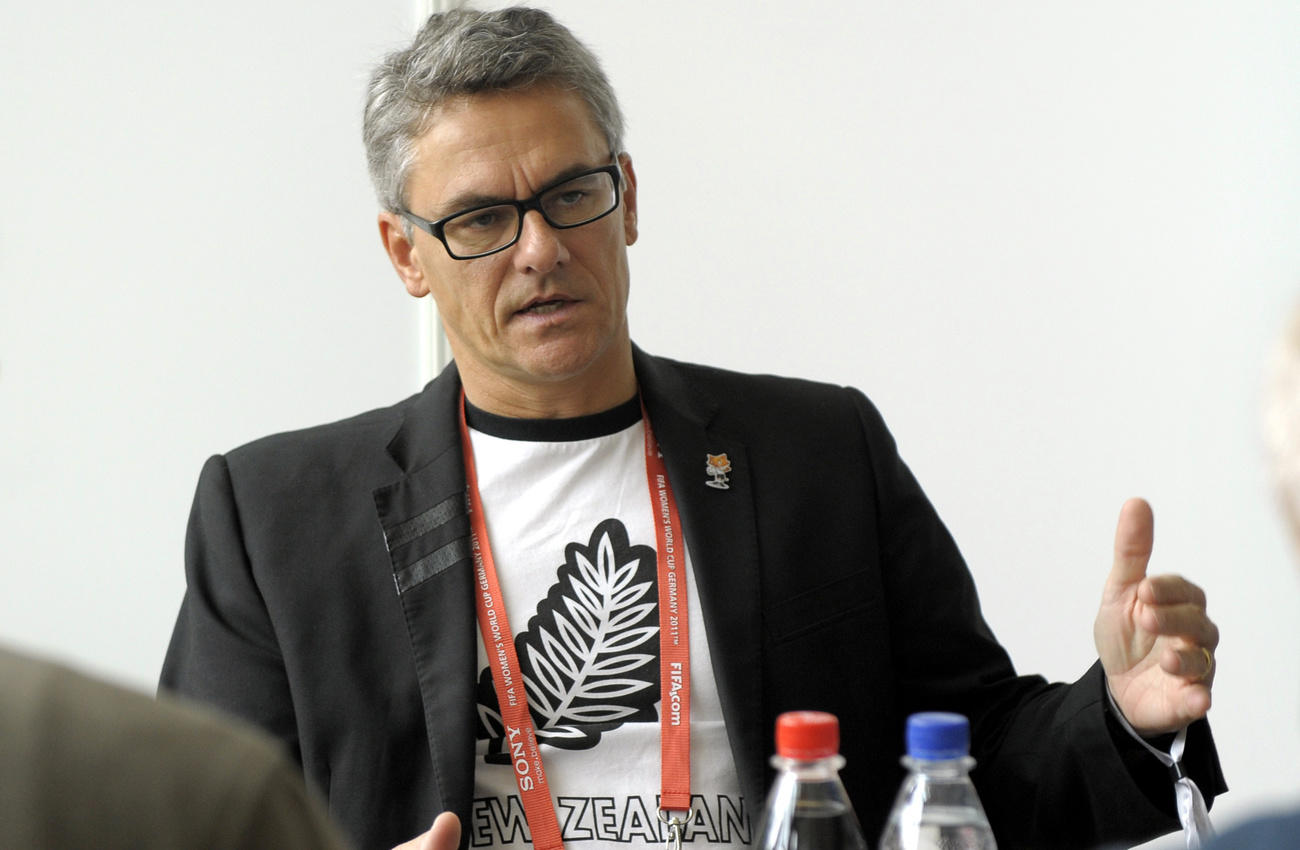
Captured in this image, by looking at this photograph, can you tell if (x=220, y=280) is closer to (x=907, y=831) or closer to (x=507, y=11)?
(x=507, y=11)

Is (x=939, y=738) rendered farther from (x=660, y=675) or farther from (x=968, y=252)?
(x=968, y=252)

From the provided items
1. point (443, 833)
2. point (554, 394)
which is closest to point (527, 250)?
point (554, 394)

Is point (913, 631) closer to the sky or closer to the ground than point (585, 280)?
closer to the ground

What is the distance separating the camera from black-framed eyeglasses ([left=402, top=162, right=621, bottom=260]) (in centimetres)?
187

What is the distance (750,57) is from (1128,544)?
1653 mm

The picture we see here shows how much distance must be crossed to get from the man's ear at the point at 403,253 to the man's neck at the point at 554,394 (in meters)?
0.17

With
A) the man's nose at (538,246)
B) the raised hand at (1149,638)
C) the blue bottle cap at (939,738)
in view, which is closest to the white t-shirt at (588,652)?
the man's nose at (538,246)

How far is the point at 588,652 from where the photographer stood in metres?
1.78

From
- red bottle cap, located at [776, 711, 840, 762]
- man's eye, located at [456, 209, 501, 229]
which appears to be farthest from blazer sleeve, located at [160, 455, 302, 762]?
red bottle cap, located at [776, 711, 840, 762]

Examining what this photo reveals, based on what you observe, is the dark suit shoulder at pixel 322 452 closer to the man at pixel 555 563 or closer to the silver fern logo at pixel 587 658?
the man at pixel 555 563

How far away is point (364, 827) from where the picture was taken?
70.2 inches

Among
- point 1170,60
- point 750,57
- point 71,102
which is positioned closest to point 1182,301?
point 1170,60

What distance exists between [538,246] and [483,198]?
11 centimetres

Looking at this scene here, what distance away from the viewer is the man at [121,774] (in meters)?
0.60
